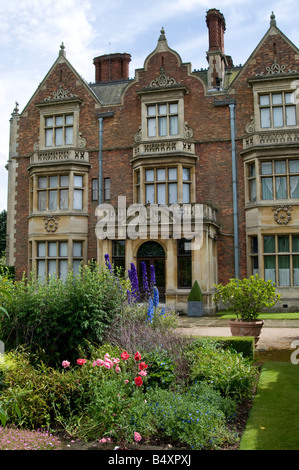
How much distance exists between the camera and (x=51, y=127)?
928 inches

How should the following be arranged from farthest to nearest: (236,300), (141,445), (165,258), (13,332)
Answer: (165,258)
(236,300)
(13,332)
(141,445)

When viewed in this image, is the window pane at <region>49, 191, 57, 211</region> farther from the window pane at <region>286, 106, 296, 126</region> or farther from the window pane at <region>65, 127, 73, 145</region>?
the window pane at <region>286, 106, 296, 126</region>

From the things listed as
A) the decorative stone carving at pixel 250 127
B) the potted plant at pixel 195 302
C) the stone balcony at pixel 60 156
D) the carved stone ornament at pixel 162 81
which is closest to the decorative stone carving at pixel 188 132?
the carved stone ornament at pixel 162 81

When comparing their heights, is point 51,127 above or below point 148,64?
below

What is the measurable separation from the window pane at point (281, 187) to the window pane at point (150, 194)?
577 centimetres

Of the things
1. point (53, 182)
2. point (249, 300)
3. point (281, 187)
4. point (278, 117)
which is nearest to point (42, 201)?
point (53, 182)

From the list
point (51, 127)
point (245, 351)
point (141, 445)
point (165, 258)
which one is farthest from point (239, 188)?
point (141, 445)

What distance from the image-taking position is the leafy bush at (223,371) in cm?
679

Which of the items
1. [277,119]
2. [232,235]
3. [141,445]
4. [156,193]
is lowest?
[141,445]

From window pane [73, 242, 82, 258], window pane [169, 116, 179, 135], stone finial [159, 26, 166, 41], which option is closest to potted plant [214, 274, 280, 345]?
window pane [169, 116, 179, 135]

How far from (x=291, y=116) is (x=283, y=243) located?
5.84m
